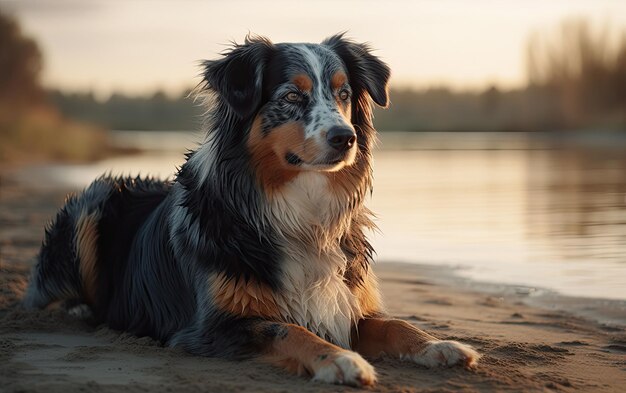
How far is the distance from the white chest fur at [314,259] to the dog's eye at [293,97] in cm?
48

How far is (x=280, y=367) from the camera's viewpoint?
193 inches

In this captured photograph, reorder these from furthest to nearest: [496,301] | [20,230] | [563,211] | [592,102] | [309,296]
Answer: [592,102], [563,211], [20,230], [496,301], [309,296]

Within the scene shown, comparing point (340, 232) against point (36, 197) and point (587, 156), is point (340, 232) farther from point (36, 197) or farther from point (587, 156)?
point (587, 156)

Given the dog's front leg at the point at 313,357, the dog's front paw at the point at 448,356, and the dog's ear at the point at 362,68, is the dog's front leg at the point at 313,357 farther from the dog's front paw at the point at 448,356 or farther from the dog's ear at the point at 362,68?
the dog's ear at the point at 362,68

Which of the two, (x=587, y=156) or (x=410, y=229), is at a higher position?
(x=587, y=156)

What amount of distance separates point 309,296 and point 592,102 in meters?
50.9

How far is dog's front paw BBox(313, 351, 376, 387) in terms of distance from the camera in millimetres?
4555

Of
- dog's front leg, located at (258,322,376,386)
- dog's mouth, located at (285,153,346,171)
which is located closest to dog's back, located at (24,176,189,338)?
dog's mouth, located at (285,153,346,171)

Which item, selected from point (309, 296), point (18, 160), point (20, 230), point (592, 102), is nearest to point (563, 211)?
point (20, 230)

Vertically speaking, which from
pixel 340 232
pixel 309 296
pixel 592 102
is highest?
pixel 592 102

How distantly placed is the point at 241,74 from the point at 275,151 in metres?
0.59

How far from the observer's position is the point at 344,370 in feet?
15.1

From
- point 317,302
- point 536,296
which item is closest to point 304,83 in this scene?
point 317,302

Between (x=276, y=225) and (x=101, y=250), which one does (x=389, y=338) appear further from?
(x=101, y=250)
